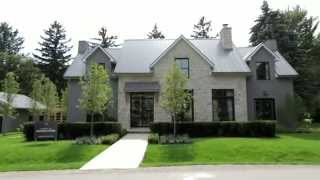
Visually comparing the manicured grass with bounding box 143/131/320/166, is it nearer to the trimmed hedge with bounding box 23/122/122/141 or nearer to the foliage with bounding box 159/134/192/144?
the foliage with bounding box 159/134/192/144

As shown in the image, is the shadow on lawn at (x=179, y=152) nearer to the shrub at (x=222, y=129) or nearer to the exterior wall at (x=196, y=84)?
the shrub at (x=222, y=129)

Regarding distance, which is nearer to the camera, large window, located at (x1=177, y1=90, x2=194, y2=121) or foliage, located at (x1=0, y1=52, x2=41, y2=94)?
large window, located at (x1=177, y1=90, x2=194, y2=121)

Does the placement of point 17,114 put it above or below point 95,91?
below

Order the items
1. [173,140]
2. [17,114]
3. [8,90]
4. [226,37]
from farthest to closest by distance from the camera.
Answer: [17,114] < [8,90] < [226,37] < [173,140]

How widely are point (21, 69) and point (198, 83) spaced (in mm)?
43140

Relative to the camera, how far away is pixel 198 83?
30.7 metres

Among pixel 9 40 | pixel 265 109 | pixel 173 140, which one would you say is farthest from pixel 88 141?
pixel 9 40

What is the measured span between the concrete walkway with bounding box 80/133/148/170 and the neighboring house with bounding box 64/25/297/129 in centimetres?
856

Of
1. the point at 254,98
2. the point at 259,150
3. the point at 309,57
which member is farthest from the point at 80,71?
the point at 309,57

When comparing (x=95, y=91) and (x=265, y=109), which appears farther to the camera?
(x=265, y=109)

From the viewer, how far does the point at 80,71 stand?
33062mm

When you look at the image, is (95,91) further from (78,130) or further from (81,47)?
(81,47)

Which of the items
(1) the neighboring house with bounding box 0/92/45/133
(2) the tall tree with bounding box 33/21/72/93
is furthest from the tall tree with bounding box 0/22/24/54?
(1) the neighboring house with bounding box 0/92/45/133

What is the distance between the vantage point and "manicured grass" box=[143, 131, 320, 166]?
1678 cm
